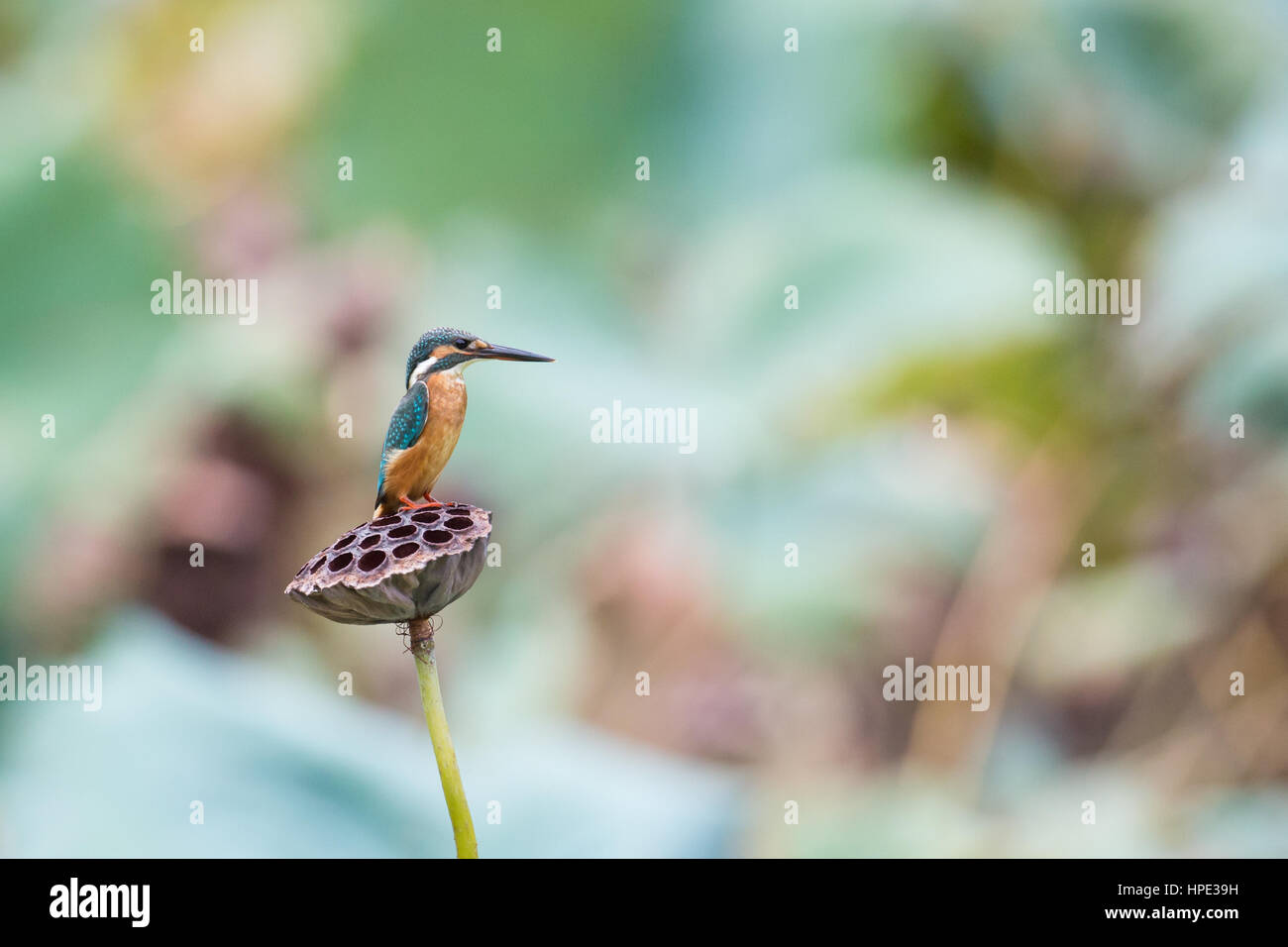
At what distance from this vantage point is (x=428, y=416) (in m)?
1.16

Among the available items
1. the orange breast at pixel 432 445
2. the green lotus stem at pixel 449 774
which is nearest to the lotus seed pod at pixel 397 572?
the green lotus stem at pixel 449 774

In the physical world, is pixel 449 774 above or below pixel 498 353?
below

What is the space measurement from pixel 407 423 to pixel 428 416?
24 mm

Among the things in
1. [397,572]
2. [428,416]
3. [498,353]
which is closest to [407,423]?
[428,416]

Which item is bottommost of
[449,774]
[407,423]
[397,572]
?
[449,774]

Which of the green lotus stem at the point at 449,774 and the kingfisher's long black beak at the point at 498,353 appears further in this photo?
the kingfisher's long black beak at the point at 498,353

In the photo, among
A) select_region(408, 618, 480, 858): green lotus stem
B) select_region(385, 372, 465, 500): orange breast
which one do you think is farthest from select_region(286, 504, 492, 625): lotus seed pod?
select_region(385, 372, 465, 500): orange breast

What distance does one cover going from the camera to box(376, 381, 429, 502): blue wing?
1151 mm

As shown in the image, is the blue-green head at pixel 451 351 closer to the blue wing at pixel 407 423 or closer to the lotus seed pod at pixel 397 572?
the blue wing at pixel 407 423

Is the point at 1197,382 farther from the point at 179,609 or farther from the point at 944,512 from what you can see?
the point at 179,609

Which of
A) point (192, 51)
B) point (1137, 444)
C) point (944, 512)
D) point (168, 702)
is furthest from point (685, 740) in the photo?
point (192, 51)

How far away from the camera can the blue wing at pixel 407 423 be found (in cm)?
115

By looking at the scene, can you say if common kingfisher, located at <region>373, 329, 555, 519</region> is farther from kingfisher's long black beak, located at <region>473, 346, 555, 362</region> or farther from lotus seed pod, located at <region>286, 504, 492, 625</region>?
lotus seed pod, located at <region>286, 504, 492, 625</region>

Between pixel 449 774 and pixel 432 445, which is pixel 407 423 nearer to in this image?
pixel 432 445
